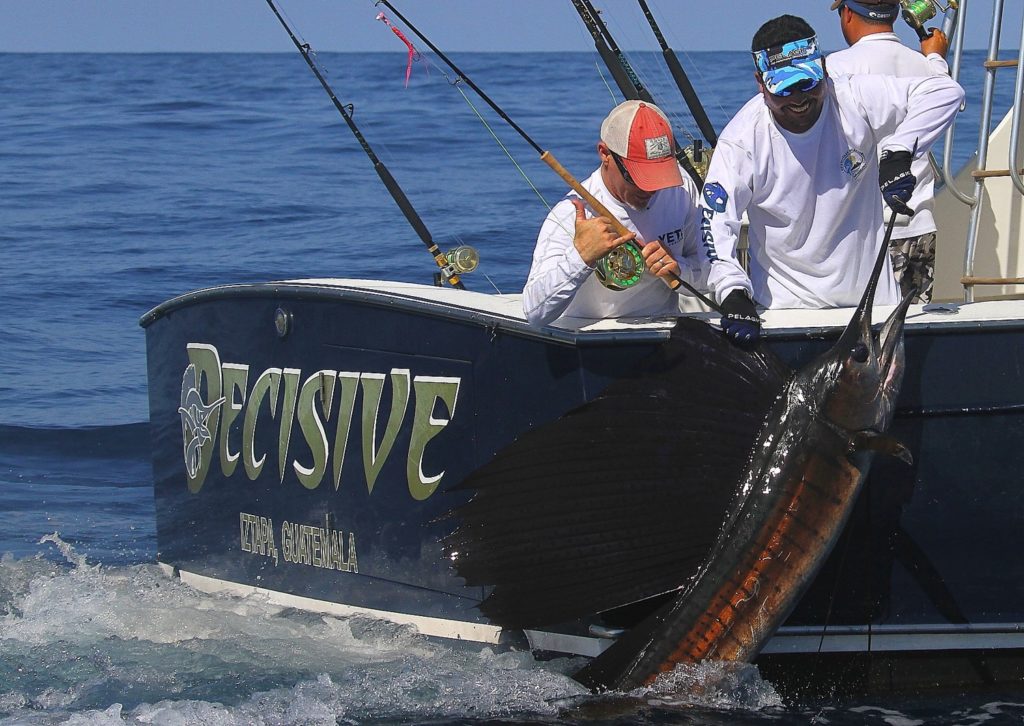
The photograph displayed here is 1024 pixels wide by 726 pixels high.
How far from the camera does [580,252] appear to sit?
3820 millimetres

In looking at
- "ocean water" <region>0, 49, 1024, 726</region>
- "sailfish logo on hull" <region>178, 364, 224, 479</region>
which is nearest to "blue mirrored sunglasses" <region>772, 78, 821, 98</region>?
"ocean water" <region>0, 49, 1024, 726</region>

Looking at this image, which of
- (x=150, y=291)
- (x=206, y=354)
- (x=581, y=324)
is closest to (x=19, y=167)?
(x=150, y=291)

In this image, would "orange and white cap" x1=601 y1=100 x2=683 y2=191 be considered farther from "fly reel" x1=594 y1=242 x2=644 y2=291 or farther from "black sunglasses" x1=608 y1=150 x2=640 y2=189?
"fly reel" x1=594 y1=242 x2=644 y2=291

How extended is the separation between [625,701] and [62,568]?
131 inches

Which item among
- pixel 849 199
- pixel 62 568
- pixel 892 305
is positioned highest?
pixel 849 199

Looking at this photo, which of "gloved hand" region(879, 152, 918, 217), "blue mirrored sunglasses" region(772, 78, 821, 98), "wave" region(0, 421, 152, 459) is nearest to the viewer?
"gloved hand" region(879, 152, 918, 217)

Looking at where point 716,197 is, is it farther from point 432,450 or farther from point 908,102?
point 432,450

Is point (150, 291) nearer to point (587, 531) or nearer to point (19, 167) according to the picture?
point (19, 167)

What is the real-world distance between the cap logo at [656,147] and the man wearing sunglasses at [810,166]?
11.1 inches

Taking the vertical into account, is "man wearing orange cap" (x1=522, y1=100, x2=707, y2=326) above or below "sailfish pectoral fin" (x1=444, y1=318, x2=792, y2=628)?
above

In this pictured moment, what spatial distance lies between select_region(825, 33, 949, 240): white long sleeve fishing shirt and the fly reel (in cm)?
121

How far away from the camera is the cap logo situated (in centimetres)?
393

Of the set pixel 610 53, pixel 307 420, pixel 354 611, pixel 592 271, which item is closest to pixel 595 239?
pixel 592 271

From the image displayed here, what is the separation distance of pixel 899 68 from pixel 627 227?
4.22 ft
